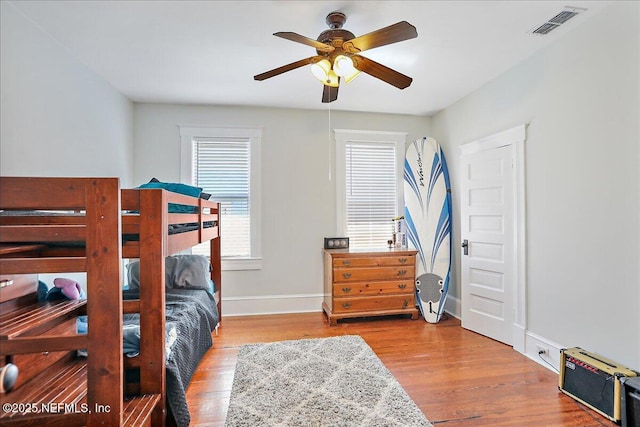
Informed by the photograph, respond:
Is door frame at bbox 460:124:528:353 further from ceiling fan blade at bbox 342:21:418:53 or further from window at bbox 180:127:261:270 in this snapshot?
window at bbox 180:127:261:270

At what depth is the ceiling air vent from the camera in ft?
6.70

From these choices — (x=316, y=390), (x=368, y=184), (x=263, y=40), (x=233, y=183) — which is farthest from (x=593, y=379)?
(x=233, y=183)

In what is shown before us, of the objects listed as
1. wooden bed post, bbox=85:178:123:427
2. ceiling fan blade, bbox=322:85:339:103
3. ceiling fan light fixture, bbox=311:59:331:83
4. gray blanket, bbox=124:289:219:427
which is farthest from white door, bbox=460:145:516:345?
wooden bed post, bbox=85:178:123:427

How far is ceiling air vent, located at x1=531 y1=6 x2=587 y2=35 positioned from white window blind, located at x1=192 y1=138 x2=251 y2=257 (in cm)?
298

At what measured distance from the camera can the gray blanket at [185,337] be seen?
1646 mm

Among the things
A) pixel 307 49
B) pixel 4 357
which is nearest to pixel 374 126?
pixel 307 49

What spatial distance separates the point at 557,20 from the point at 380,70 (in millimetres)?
1265

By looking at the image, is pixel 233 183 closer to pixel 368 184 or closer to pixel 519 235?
pixel 368 184

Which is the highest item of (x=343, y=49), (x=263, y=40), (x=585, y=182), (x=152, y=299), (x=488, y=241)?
(x=263, y=40)

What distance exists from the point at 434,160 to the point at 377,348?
7.51 ft

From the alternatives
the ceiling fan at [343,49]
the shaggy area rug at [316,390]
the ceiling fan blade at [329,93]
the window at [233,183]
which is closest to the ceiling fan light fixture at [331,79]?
the ceiling fan at [343,49]

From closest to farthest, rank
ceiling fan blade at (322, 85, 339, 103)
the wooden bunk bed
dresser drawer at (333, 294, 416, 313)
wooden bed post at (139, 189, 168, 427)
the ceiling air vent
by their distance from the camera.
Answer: the wooden bunk bed
wooden bed post at (139, 189, 168, 427)
the ceiling air vent
ceiling fan blade at (322, 85, 339, 103)
dresser drawer at (333, 294, 416, 313)

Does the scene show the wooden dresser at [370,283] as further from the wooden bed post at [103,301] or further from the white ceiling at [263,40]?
the wooden bed post at [103,301]

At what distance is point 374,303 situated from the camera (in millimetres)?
3564
